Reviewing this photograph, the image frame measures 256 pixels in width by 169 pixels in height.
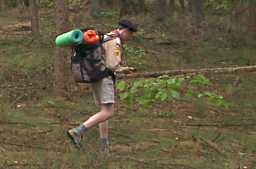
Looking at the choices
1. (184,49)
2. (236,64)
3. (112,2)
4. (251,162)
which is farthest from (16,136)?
(112,2)

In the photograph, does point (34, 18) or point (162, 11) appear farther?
point (162, 11)

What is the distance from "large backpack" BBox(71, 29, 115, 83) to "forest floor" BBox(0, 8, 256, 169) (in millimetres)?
Result: 998

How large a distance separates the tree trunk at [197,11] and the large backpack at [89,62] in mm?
17115

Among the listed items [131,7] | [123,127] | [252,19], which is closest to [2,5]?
[131,7]

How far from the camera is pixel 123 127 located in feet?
33.0

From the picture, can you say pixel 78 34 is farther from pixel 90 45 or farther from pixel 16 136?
pixel 16 136

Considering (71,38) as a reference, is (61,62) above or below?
below

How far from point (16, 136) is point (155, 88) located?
2.68 metres

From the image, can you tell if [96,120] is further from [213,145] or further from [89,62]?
[213,145]

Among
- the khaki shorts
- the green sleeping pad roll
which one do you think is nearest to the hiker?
the khaki shorts

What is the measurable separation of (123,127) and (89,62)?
2.72 meters

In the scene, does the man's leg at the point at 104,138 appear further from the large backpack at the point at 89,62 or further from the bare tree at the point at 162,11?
the bare tree at the point at 162,11

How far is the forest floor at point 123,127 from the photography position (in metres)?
7.90

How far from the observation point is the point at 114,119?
10.8 m
